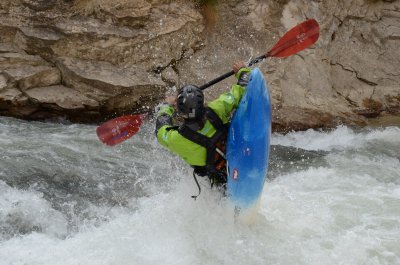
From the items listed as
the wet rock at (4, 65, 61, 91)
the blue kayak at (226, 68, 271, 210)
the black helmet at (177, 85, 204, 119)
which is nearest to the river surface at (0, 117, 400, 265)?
the blue kayak at (226, 68, 271, 210)

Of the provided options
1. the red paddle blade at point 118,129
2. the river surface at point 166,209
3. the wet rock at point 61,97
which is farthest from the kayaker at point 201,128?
the wet rock at point 61,97

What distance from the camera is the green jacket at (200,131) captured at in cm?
367

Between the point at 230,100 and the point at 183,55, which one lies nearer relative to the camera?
the point at 230,100

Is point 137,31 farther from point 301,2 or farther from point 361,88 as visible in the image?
point 361,88

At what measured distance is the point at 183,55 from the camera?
6.66 meters

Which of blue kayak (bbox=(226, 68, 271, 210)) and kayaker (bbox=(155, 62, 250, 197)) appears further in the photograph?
blue kayak (bbox=(226, 68, 271, 210))

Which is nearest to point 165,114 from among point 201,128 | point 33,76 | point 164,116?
point 164,116

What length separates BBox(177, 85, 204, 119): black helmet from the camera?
357 cm

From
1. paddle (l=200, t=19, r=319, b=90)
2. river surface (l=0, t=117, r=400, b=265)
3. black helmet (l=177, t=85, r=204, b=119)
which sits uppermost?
paddle (l=200, t=19, r=319, b=90)

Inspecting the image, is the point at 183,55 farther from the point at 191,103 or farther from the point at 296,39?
the point at 191,103

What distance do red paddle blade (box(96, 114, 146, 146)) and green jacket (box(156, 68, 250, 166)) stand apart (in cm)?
75

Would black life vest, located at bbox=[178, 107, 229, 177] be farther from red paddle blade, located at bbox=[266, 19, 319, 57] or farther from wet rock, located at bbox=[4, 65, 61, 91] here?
wet rock, located at bbox=[4, 65, 61, 91]

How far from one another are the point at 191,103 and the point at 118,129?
1.27 meters

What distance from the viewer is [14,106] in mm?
6109
